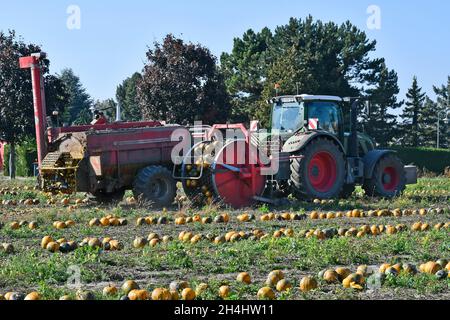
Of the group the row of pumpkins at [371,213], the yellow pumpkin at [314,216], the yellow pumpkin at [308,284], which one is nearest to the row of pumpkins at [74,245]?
the yellow pumpkin at [308,284]

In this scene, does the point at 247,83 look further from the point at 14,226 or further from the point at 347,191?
the point at 14,226

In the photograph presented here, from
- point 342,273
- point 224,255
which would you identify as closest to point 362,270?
point 342,273

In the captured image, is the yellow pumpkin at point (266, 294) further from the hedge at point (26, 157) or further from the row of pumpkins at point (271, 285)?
the hedge at point (26, 157)

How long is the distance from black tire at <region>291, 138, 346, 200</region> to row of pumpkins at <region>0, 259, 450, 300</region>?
9623mm

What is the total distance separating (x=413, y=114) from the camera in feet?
257

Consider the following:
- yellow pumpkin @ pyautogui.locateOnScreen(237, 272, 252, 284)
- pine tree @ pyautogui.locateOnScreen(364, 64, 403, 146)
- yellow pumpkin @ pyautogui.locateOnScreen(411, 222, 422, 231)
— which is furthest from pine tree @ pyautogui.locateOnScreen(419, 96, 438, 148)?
yellow pumpkin @ pyautogui.locateOnScreen(237, 272, 252, 284)

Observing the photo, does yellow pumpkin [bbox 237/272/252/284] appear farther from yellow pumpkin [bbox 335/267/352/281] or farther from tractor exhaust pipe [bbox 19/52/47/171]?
tractor exhaust pipe [bbox 19/52/47/171]

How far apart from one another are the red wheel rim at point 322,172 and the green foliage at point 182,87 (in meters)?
18.6

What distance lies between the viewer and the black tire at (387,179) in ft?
68.5

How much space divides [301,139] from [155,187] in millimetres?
3639

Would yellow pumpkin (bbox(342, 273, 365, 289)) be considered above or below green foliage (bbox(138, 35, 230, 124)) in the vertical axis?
below

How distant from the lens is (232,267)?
9.19 metres

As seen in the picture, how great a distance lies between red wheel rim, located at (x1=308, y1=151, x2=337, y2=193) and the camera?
19.2 m

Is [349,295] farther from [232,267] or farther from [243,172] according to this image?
[243,172]
